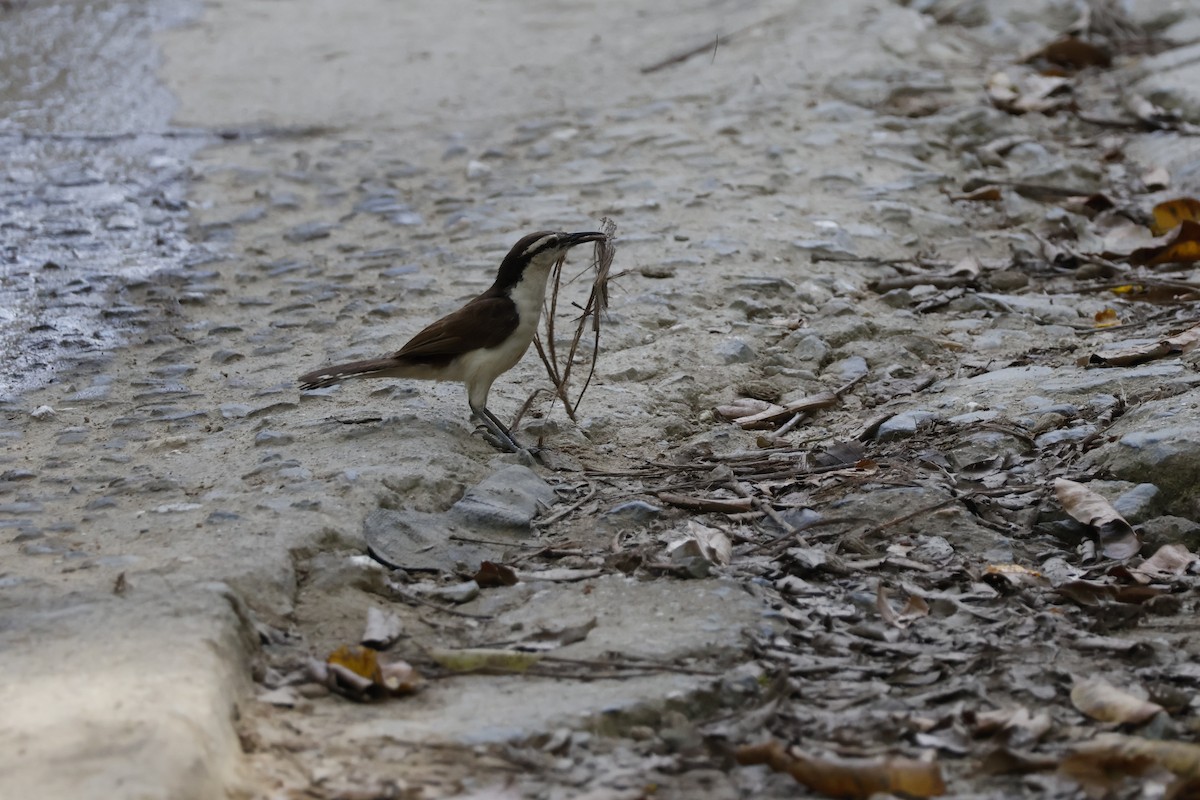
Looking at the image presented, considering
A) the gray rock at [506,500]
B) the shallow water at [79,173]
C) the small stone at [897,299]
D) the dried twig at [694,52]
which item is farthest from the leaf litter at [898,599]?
the dried twig at [694,52]

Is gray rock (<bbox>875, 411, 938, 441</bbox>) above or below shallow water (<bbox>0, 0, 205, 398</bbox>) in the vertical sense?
below

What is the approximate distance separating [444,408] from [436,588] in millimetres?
1379

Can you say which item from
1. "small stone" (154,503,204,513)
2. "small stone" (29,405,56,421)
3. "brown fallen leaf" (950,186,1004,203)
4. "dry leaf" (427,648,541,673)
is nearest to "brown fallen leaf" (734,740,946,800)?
"dry leaf" (427,648,541,673)

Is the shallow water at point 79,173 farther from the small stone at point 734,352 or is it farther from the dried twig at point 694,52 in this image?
the dried twig at point 694,52

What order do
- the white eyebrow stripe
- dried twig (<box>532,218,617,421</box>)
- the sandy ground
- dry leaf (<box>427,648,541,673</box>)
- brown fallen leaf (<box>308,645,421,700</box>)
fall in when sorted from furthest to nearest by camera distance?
the white eyebrow stripe < dried twig (<box>532,218,617,421</box>) < dry leaf (<box>427,648,541,673</box>) < brown fallen leaf (<box>308,645,421,700</box>) < the sandy ground

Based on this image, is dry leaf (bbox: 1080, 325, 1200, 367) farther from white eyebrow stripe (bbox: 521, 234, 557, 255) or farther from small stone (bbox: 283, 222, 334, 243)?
small stone (bbox: 283, 222, 334, 243)

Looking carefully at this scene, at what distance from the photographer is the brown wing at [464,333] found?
186 inches

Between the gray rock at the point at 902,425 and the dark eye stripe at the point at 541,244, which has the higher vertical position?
the dark eye stripe at the point at 541,244

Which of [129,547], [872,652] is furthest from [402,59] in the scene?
[872,652]

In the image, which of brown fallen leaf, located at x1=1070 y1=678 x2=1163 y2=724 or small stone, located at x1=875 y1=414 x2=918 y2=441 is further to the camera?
small stone, located at x1=875 y1=414 x2=918 y2=441

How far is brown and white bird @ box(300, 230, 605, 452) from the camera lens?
473 cm

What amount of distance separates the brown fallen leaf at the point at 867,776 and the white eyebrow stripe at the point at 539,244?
2574 millimetres

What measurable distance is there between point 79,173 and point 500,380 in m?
3.91

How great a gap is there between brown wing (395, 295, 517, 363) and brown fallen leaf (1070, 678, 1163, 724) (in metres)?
2.39
